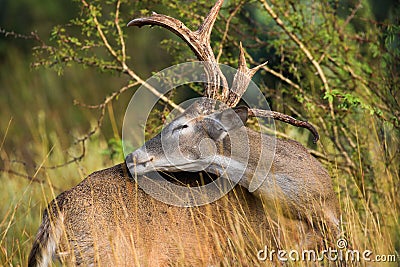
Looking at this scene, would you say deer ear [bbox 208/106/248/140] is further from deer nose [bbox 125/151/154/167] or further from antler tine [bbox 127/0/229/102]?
deer nose [bbox 125/151/154/167]

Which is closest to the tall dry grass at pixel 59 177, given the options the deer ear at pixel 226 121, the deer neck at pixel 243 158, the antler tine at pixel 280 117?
the deer neck at pixel 243 158

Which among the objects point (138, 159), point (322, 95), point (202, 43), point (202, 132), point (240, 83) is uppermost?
point (322, 95)

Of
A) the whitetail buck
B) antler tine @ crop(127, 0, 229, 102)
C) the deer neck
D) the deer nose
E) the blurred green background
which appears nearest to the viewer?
the whitetail buck

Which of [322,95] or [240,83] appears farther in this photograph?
[322,95]

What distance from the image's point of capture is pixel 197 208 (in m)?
3.92

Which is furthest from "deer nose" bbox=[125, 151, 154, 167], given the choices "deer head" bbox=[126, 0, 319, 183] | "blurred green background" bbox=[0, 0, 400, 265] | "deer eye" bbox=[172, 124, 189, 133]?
"blurred green background" bbox=[0, 0, 400, 265]

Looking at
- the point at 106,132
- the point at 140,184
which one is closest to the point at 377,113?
the point at 140,184

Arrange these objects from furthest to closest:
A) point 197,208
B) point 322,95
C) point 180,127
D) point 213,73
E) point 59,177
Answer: point 59,177
point 322,95
point 213,73
point 180,127
point 197,208

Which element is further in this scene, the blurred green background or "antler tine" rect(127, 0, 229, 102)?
the blurred green background

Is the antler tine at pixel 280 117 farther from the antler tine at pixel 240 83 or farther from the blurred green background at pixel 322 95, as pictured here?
the blurred green background at pixel 322 95

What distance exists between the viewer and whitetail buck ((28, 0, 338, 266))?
3.66 meters

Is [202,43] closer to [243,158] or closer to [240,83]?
[240,83]

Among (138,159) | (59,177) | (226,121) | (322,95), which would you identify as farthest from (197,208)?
(59,177)

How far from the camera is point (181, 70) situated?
6141 millimetres
